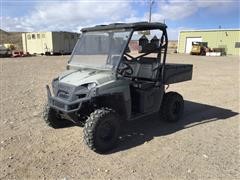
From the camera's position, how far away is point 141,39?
589 cm

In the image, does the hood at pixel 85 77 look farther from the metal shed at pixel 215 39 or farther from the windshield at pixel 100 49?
the metal shed at pixel 215 39

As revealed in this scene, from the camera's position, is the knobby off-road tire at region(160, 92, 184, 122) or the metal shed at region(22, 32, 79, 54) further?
the metal shed at region(22, 32, 79, 54)

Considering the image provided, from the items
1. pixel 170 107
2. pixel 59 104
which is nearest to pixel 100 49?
pixel 59 104

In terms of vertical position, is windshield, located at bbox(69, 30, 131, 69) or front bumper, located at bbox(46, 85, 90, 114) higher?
windshield, located at bbox(69, 30, 131, 69)

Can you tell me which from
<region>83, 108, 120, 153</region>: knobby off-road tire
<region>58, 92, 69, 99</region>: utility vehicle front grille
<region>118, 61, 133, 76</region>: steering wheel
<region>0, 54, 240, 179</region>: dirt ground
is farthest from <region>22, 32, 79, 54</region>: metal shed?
<region>83, 108, 120, 153</region>: knobby off-road tire

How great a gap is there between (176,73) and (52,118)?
2.87 meters

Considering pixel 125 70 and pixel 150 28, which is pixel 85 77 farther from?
pixel 150 28

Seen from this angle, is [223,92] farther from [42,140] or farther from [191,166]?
[42,140]

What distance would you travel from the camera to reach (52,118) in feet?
18.6

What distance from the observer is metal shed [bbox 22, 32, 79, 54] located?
112ft

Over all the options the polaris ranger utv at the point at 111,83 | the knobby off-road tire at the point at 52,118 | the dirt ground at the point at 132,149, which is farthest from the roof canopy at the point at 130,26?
the dirt ground at the point at 132,149

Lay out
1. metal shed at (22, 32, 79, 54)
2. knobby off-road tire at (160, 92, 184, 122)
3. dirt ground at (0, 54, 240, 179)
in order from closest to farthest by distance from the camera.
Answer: dirt ground at (0, 54, 240, 179) → knobby off-road tire at (160, 92, 184, 122) → metal shed at (22, 32, 79, 54)

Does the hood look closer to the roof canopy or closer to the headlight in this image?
the headlight

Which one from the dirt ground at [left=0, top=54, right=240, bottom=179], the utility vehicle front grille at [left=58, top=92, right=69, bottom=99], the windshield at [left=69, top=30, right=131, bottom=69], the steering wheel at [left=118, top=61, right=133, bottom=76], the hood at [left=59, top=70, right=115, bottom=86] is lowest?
the dirt ground at [left=0, top=54, right=240, bottom=179]
